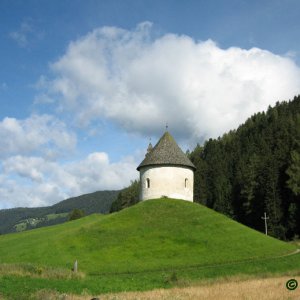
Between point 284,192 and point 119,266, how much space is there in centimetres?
4636

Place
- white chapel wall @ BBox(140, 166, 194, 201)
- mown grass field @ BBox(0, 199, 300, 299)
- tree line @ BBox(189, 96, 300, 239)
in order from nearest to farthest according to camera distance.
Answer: mown grass field @ BBox(0, 199, 300, 299) → white chapel wall @ BBox(140, 166, 194, 201) → tree line @ BBox(189, 96, 300, 239)

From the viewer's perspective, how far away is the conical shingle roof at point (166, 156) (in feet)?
171

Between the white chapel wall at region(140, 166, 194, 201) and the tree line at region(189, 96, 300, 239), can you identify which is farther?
the tree line at region(189, 96, 300, 239)

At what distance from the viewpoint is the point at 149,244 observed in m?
39.9

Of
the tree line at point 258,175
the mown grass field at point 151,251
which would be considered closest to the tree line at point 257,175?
the tree line at point 258,175

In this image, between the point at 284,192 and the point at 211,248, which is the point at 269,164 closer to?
the point at 284,192

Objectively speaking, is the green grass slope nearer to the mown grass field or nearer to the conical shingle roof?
the mown grass field

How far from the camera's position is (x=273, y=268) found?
30828 millimetres

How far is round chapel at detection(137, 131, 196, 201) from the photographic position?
51.9 m

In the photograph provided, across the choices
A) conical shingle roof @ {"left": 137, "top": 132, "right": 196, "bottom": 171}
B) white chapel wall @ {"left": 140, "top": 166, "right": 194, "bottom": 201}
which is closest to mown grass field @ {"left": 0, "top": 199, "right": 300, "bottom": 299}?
white chapel wall @ {"left": 140, "top": 166, "right": 194, "bottom": 201}

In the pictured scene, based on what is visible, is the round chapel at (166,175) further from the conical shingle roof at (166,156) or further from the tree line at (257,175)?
the tree line at (257,175)

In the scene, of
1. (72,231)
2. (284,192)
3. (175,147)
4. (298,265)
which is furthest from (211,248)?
(284,192)

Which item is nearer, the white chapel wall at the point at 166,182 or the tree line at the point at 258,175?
the white chapel wall at the point at 166,182

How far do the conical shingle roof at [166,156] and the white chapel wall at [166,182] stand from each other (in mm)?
584
